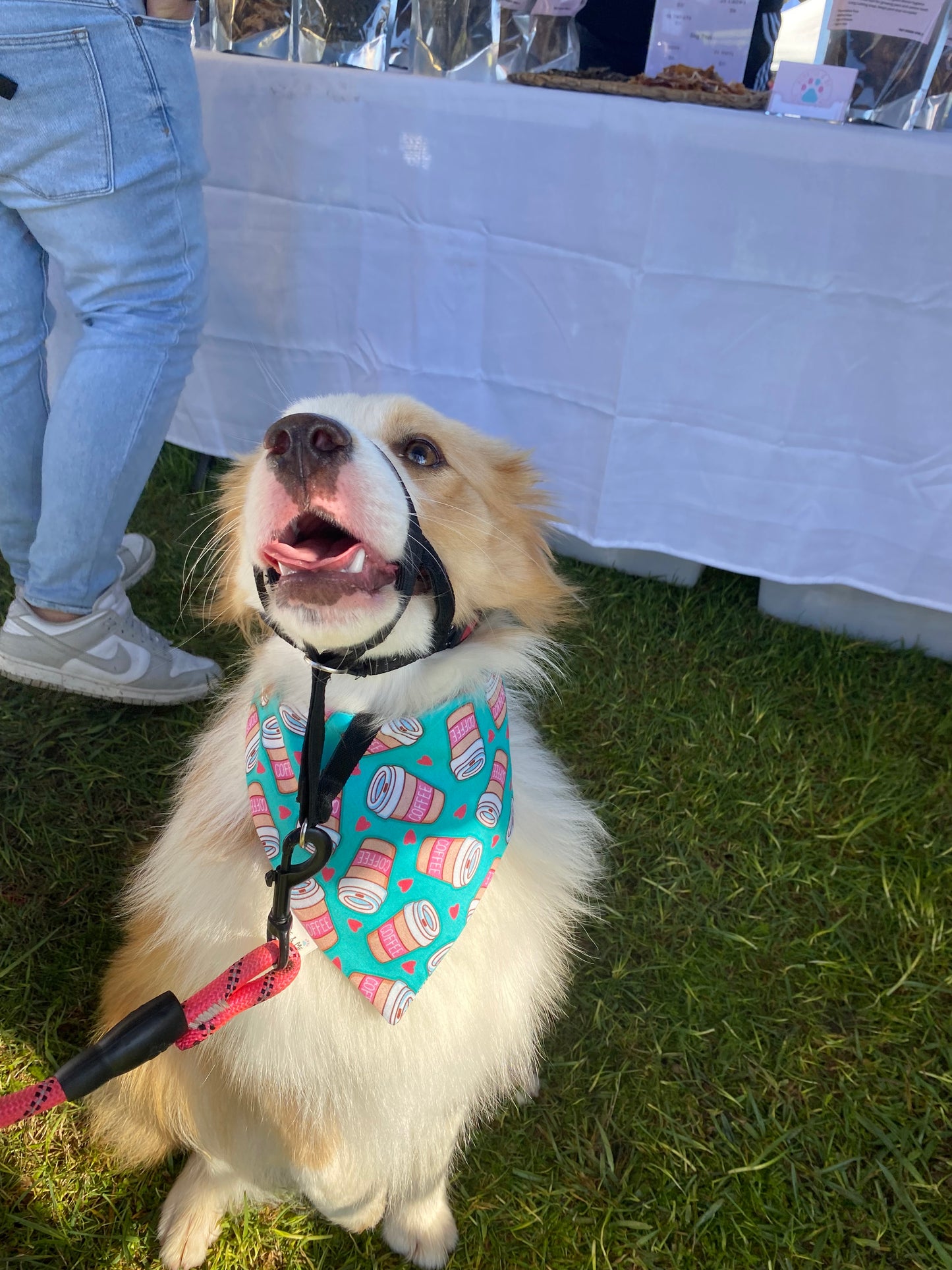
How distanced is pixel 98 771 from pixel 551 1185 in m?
1.29

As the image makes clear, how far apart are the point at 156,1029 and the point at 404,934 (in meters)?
0.31

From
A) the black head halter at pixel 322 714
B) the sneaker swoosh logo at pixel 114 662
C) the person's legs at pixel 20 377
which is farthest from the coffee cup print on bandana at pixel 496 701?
the person's legs at pixel 20 377

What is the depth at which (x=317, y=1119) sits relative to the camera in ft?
3.61

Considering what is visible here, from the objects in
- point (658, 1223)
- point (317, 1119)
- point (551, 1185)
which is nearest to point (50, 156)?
point (317, 1119)

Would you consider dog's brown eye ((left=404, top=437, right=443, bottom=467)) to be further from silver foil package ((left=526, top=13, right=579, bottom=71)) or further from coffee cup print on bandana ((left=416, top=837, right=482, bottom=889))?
silver foil package ((left=526, top=13, right=579, bottom=71))

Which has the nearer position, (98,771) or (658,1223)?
Answer: (658,1223)

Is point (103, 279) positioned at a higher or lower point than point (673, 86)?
lower

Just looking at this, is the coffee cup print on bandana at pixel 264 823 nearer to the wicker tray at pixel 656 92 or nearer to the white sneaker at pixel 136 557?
the white sneaker at pixel 136 557

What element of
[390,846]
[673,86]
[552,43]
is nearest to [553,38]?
[552,43]

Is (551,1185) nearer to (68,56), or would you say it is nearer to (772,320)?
(772,320)

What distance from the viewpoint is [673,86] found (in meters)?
1.88

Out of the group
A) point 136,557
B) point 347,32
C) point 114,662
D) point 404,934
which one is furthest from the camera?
point 136,557

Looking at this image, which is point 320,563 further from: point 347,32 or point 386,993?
point 347,32

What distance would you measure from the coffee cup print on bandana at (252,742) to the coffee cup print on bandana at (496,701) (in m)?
0.33
